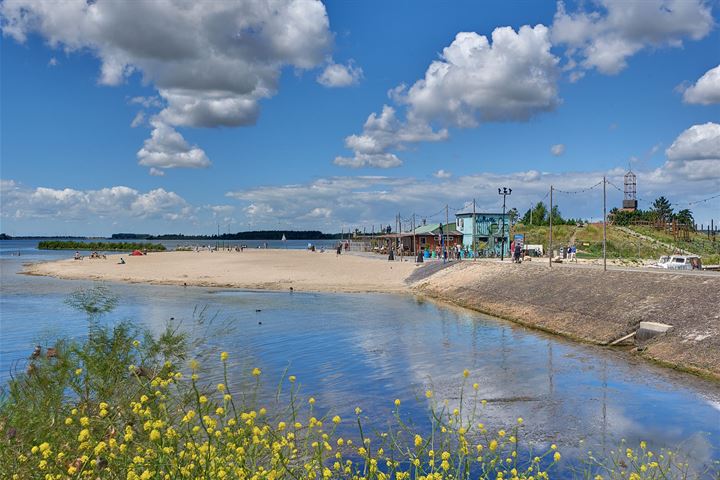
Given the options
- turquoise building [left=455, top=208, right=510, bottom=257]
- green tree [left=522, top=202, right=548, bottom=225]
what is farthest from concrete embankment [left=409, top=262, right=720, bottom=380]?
green tree [left=522, top=202, right=548, bottom=225]

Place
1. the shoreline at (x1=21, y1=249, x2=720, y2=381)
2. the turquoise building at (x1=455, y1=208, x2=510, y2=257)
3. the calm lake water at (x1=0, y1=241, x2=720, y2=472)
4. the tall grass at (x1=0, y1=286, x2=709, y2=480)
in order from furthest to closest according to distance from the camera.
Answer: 1. the turquoise building at (x1=455, y1=208, x2=510, y2=257)
2. the shoreline at (x1=21, y1=249, x2=720, y2=381)
3. the calm lake water at (x1=0, y1=241, x2=720, y2=472)
4. the tall grass at (x1=0, y1=286, x2=709, y2=480)

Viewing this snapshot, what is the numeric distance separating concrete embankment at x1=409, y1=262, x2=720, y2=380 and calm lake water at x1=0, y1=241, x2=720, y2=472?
5.10ft

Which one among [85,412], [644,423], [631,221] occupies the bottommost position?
[644,423]

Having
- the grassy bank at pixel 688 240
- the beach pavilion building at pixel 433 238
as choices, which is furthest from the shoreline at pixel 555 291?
the grassy bank at pixel 688 240

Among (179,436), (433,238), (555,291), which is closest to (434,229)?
(433,238)

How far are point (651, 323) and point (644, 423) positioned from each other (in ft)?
37.5

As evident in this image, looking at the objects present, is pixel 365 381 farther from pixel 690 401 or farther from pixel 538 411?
pixel 690 401

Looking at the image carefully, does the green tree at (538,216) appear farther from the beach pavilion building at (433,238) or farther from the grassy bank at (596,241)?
the beach pavilion building at (433,238)

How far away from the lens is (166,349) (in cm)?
1302

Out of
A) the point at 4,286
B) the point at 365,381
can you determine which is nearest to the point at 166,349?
the point at 365,381

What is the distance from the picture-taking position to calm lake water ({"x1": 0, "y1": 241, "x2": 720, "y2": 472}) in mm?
14484

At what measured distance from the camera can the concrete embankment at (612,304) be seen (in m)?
21.7

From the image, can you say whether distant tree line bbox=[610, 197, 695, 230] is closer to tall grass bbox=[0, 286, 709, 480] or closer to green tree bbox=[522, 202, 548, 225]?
green tree bbox=[522, 202, 548, 225]

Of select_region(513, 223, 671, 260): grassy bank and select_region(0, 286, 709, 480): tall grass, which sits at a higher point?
select_region(513, 223, 671, 260): grassy bank
